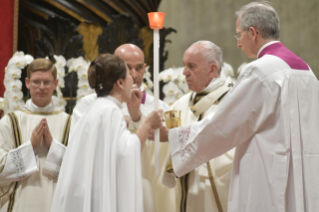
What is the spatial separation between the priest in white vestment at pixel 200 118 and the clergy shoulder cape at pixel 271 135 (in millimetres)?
462

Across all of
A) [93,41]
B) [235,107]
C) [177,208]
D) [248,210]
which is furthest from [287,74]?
[93,41]

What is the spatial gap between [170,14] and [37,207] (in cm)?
543

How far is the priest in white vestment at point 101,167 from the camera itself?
2742 millimetres

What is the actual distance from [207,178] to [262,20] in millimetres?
1383

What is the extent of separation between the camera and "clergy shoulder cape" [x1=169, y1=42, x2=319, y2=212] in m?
2.85

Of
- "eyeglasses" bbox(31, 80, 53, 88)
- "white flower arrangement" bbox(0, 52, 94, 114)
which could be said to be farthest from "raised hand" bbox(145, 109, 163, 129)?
"white flower arrangement" bbox(0, 52, 94, 114)

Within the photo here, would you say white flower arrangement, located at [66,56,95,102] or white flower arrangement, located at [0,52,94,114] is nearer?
white flower arrangement, located at [0,52,94,114]

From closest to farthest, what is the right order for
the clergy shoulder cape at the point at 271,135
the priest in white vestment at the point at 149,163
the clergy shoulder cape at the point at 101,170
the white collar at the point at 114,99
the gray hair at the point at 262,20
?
the clergy shoulder cape at the point at 101,170 < the clergy shoulder cape at the point at 271,135 < the white collar at the point at 114,99 < the gray hair at the point at 262,20 < the priest in white vestment at the point at 149,163

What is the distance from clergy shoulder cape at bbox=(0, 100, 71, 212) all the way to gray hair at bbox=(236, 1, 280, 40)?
182 cm

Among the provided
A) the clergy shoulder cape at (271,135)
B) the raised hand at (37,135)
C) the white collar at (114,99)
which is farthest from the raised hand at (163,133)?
the raised hand at (37,135)

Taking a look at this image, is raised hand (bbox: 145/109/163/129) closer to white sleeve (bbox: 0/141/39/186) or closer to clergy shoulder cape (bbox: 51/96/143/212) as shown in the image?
clergy shoulder cape (bbox: 51/96/143/212)

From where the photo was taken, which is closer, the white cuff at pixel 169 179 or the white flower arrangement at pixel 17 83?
the white cuff at pixel 169 179

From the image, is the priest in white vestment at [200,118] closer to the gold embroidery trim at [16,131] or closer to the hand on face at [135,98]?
the hand on face at [135,98]

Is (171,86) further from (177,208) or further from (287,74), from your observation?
(287,74)
